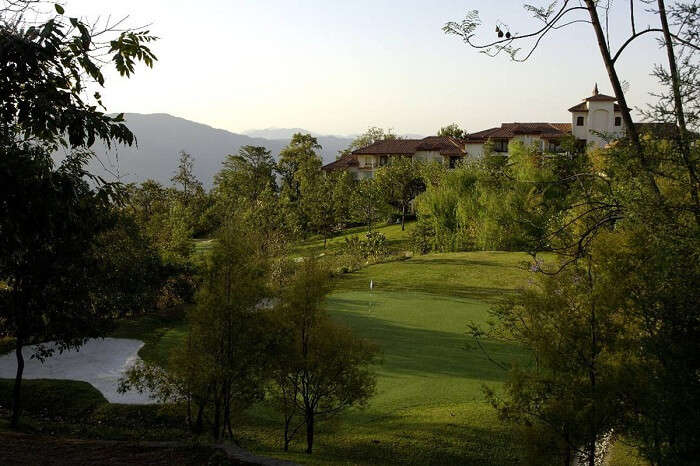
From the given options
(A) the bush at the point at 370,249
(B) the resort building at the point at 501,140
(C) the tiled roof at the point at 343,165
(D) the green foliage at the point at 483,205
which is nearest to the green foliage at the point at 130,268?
(A) the bush at the point at 370,249

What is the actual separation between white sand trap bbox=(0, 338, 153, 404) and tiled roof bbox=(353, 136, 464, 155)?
Answer: 55.9m

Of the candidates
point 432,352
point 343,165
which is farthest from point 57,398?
point 343,165

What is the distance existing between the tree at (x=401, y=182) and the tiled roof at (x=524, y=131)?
10524mm

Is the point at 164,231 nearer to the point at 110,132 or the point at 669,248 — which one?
the point at 110,132

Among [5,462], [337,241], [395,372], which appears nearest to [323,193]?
[337,241]

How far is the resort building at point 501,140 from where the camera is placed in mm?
62906

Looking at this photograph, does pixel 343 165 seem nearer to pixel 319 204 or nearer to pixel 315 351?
pixel 319 204

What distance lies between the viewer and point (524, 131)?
65.9m

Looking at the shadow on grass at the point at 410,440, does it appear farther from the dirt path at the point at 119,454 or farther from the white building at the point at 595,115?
the white building at the point at 595,115

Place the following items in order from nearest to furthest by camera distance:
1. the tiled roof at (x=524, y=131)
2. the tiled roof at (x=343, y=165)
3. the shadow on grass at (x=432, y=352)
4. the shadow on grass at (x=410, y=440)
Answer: the shadow on grass at (x=410, y=440), the shadow on grass at (x=432, y=352), the tiled roof at (x=524, y=131), the tiled roof at (x=343, y=165)

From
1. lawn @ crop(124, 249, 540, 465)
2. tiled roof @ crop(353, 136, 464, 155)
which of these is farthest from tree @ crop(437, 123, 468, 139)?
lawn @ crop(124, 249, 540, 465)

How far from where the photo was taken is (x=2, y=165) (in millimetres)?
5723

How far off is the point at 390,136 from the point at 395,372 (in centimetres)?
8966

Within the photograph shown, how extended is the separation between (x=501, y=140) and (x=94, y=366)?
185ft
